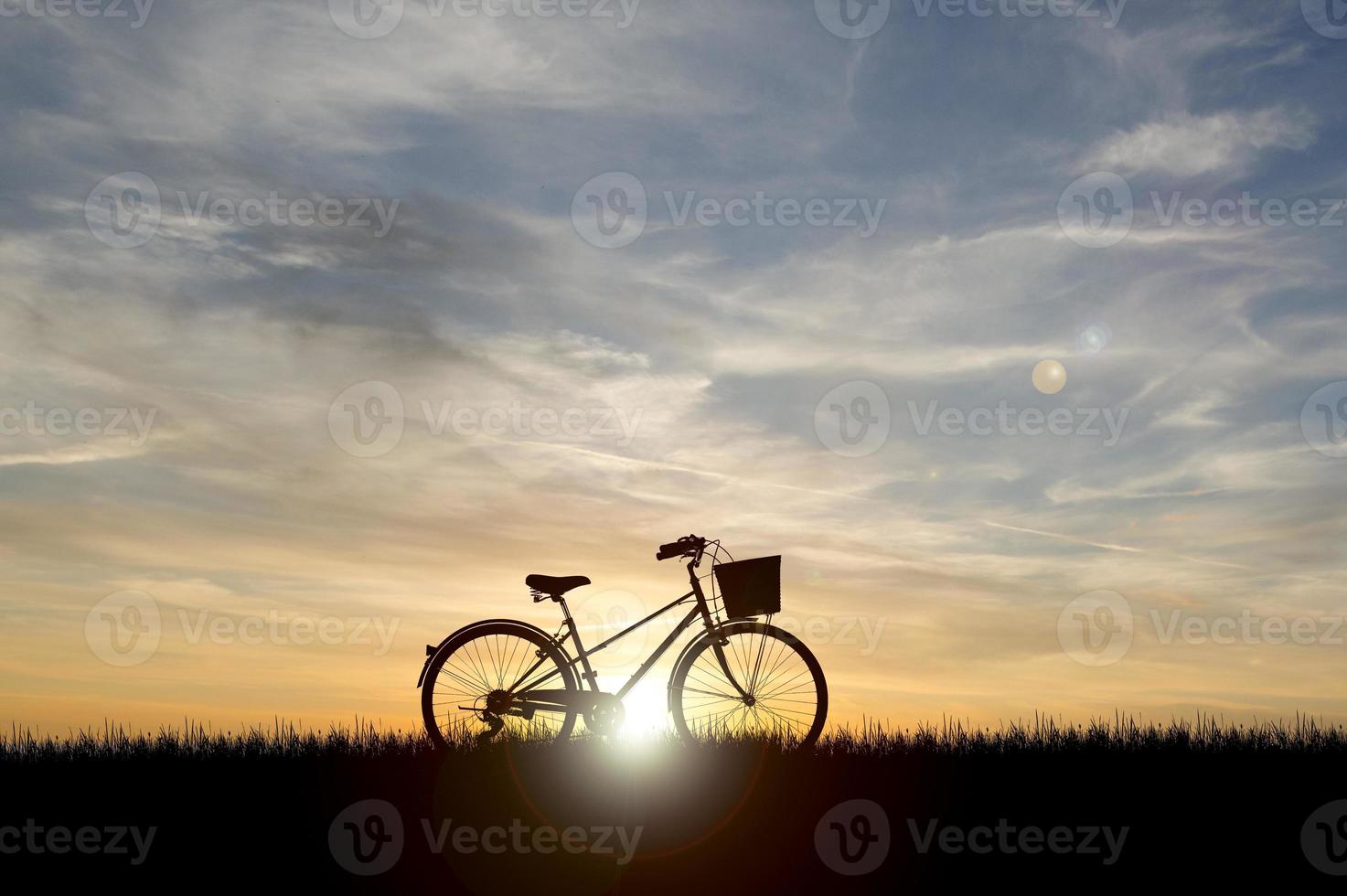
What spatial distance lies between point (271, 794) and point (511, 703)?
7.56 ft

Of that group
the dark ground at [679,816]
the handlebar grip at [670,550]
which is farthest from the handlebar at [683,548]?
the dark ground at [679,816]

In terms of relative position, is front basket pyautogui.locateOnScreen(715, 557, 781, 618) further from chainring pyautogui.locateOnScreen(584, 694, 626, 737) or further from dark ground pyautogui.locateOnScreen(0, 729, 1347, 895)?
chainring pyautogui.locateOnScreen(584, 694, 626, 737)

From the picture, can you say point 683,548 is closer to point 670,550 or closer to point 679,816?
point 670,550

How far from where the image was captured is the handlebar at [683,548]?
35.3 ft

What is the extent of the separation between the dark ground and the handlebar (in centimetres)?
179

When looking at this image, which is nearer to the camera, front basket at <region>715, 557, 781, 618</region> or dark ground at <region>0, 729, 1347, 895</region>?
dark ground at <region>0, 729, 1347, 895</region>

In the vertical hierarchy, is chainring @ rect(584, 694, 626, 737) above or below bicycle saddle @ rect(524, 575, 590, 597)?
below

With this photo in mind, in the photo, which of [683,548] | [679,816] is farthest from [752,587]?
[679,816]

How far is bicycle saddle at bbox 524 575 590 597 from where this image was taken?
10.8 m

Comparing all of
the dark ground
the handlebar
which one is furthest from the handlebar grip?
the dark ground

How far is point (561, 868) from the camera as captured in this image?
7.89m

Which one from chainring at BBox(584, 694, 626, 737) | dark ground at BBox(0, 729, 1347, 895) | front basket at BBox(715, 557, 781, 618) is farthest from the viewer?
chainring at BBox(584, 694, 626, 737)

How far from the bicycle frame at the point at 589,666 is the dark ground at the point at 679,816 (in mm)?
491

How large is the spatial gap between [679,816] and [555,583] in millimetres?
2925
